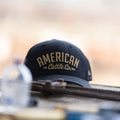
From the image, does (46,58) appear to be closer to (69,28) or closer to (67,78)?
(67,78)

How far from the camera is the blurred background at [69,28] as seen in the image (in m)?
2.18

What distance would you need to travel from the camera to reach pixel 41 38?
91.1 inches

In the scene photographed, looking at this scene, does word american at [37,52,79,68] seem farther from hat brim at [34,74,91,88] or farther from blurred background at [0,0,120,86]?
blurred background at [0,0,120,86]

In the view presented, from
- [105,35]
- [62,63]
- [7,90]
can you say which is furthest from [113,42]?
[7,90]

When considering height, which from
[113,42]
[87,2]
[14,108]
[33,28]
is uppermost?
[87,2]

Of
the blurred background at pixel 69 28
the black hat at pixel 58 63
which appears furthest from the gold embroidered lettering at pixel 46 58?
the blurred background at pixel 69 28

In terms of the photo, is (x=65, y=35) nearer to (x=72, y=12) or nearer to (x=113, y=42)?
(x=72, y=12)

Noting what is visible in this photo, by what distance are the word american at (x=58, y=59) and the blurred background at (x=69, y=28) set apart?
59 centimetres

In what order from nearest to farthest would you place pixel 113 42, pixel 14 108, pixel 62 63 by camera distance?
1. pixel 14 108
2. pixel 62 63
3. pixel 113 42

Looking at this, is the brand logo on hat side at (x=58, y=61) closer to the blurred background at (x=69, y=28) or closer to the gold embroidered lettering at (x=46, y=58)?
the gold embroidered lettering at (x=46, y=58)

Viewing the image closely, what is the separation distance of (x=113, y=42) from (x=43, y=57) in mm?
785

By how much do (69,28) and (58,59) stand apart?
0.78 metres

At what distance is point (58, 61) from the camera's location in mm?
1541

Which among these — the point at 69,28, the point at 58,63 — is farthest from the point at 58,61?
the point at 69,28
